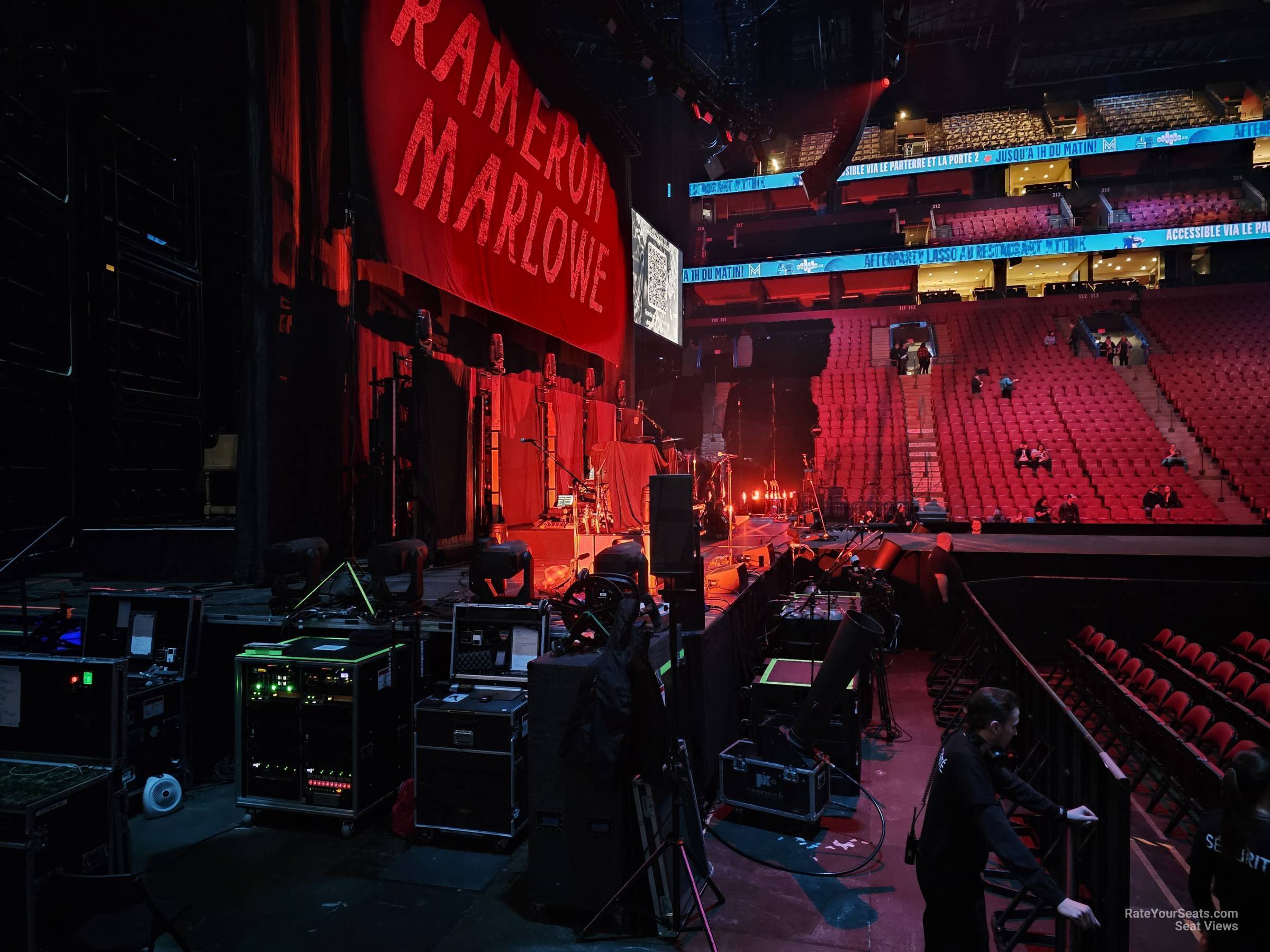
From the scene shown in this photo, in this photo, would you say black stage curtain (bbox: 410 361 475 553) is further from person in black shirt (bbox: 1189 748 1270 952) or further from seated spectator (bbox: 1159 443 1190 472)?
seated spectator (bbox: 1159 443 1190 472)

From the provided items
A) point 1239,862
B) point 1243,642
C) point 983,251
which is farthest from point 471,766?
point 983,251

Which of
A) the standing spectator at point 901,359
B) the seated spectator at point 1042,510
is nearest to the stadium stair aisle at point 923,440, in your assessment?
the standing spectator at point 901,359

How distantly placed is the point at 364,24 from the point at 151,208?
13.2 ft

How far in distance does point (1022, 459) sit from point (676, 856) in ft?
51.8

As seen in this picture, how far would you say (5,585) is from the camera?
714 cm

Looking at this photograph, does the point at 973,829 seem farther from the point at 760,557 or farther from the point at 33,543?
the point at 760,557

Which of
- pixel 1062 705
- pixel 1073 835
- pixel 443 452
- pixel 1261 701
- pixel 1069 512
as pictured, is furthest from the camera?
pixel 1069 512

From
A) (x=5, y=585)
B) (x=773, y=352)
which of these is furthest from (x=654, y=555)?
(x=773, y=352)

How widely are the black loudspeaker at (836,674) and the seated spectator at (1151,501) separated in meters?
12.7

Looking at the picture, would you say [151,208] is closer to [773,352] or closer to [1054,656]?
[1054,656]

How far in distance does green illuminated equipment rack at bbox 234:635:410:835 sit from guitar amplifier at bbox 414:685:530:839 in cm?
41

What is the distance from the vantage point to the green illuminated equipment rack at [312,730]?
174 inches

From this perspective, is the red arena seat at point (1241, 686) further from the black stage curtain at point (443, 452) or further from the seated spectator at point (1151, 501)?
the seated spectator at point (1151, 501)

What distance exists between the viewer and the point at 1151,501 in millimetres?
14133
